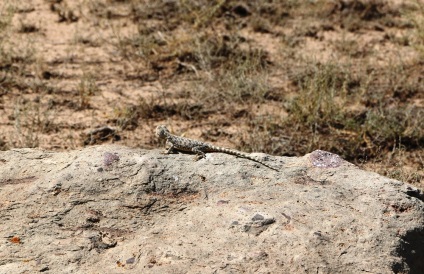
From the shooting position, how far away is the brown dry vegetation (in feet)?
20.5

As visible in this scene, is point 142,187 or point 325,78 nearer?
point 142,187

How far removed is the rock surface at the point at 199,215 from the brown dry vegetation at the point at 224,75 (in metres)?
2.08

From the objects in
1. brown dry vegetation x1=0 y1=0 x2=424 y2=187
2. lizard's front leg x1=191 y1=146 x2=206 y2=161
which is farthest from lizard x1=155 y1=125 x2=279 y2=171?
brown dry vegetation x1=0 y1=0 x2=424 y2=187

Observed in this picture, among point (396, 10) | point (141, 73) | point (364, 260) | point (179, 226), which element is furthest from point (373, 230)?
point (396, 10)

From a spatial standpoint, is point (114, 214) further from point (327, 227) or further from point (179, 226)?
point (327, 227)

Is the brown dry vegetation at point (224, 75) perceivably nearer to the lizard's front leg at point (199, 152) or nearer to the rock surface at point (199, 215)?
the lizard's front leg at point (199, 152)

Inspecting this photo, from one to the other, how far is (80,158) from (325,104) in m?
3.34

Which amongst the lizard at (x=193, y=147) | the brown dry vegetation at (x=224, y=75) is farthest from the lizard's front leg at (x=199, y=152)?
the brown dry vegetation at (x=224, y=75)

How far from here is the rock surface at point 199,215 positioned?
3086 millimetres

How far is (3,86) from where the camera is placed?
691 cm

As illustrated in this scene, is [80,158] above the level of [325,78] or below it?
above

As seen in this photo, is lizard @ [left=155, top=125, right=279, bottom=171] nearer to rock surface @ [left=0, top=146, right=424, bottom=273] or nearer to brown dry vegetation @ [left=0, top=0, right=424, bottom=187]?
rock surface @ [left=0, top=146, right=424, bottom=273]

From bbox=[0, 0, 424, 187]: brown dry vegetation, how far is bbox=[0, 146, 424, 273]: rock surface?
81.9 inches

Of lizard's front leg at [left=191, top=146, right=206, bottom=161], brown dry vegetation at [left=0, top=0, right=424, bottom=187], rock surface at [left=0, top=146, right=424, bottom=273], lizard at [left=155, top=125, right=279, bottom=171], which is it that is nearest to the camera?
rock surface at [left=0, top=146, right=424, bottom=273]
